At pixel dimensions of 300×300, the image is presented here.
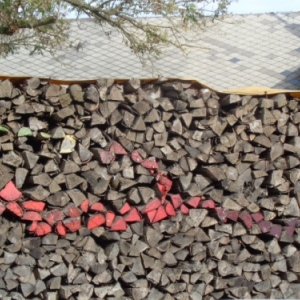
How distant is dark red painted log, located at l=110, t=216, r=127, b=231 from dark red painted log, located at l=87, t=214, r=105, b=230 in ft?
0.28

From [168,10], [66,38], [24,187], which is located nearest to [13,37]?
[66,38]

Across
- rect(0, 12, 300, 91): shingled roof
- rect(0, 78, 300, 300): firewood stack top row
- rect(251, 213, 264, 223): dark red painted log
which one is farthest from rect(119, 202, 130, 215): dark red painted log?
rect(0, 12, 300, 91): shingled roof

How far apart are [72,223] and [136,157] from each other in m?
0.71

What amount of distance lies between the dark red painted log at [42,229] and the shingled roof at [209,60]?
9.03ft

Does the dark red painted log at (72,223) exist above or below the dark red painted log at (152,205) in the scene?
below

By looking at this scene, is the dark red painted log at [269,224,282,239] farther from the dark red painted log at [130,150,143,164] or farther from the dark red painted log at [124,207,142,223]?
the dark red painted log at [130,150,143,164]

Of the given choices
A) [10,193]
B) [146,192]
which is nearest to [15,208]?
[10,193]

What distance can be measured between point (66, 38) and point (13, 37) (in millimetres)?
498

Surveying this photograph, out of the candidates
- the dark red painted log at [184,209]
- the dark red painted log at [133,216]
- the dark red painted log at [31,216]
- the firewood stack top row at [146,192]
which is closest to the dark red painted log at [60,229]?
the firewood stack top row at [146,192]

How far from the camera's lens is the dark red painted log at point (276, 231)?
6996 mm

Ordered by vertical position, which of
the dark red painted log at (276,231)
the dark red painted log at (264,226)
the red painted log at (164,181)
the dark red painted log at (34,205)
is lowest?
the dark red painted log at (276,231)

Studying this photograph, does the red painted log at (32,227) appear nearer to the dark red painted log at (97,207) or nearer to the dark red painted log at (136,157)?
the dark red painted log at (97,207)

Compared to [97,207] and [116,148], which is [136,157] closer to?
[116,148]

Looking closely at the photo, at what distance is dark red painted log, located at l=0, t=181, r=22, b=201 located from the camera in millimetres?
6219
